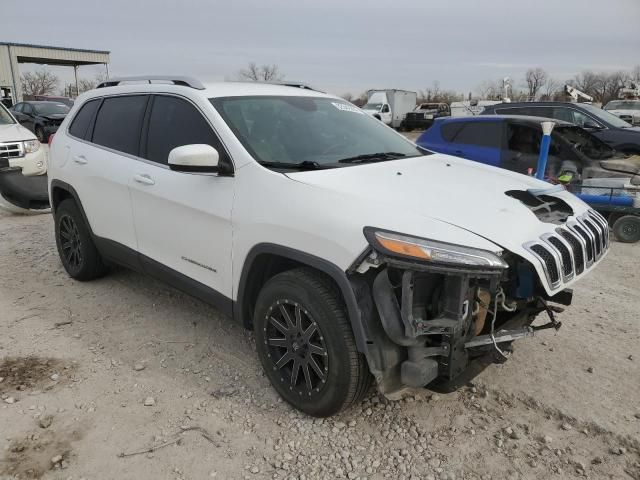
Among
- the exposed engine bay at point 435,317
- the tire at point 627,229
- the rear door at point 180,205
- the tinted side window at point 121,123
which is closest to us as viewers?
the exposed engine bay at point 435,317

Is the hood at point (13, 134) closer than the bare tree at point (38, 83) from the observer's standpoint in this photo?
Yes

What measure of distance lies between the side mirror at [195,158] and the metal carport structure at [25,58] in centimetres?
3631

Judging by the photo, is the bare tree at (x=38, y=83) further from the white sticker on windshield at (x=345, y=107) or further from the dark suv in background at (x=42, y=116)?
the white sticker on windshield at (x=345, y=107)

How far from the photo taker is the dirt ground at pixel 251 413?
252cm

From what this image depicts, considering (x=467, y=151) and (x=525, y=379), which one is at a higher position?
(x=467, y=151)

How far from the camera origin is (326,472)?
248 centimetres

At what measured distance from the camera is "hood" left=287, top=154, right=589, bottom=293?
238 cm

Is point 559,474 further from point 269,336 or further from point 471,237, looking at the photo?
point 269,336

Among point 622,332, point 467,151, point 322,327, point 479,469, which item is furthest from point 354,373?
point 467,151

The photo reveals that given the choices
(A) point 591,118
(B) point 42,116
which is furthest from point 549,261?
(B) point 42,116

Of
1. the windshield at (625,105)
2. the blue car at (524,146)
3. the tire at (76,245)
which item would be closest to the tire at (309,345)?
the tire at (76,245)

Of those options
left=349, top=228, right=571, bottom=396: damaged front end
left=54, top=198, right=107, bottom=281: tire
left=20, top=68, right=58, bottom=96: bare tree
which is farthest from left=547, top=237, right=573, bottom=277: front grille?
left=20, top=68, right=58, bottom=96: bare tree

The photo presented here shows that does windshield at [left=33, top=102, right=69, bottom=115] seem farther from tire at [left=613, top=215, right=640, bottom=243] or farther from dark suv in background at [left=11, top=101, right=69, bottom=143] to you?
tire at [left=613, top=215, right=640, bottom=243]

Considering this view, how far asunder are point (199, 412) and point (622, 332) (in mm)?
3182
